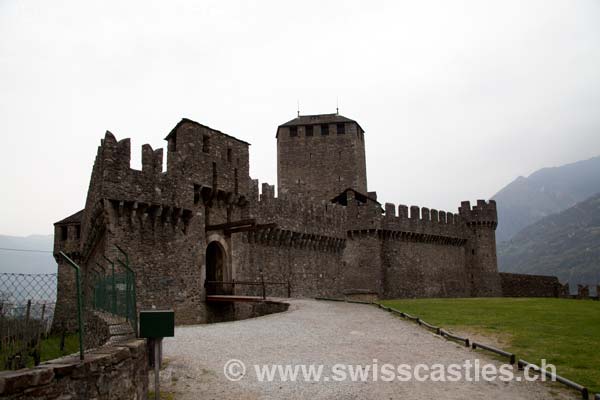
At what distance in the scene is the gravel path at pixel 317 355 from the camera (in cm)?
770

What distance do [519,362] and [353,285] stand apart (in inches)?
900

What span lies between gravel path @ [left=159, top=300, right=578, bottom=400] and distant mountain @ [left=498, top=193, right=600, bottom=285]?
87.7 m

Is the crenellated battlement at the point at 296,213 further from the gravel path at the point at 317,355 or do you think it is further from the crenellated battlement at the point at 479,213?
the crenellated battlement at the point at 479,213

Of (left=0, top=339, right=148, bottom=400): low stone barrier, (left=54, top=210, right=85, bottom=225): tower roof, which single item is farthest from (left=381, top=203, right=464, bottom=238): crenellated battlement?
(left=0, top=339, right=148, bottom=400): low stone barrier

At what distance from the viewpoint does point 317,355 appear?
33.3 feet

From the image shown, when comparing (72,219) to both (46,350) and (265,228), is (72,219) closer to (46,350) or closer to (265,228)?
(46,350)

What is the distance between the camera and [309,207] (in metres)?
28.0

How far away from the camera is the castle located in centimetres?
1766

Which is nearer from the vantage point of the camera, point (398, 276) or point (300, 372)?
point (300, 372)

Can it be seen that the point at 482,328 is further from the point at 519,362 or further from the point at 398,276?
the point at 398,276

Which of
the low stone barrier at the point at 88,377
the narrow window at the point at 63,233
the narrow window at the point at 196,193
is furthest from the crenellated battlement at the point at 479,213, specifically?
the low stone barrier at the point at 88,377

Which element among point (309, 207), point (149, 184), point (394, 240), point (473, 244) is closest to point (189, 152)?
point (149, 184)

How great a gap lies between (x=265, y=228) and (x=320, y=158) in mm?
19773

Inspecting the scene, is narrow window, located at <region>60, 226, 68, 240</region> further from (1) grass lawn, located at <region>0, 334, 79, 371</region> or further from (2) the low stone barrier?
(2) the low stone barrier
